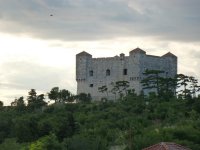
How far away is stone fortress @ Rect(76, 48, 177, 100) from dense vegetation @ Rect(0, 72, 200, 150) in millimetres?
3568

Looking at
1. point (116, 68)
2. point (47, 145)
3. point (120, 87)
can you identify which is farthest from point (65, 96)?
point (47, 145)

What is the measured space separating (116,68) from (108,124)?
76.1 ft

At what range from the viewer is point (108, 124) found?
53.8 metres

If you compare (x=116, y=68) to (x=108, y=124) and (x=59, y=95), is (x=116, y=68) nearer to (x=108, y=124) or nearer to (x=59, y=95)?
(x=59, y=95)

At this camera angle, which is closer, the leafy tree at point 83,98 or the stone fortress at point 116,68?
the leafy tree at point 83,98

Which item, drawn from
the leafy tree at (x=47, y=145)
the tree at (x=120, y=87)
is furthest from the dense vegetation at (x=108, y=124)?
the tree at (x=120, y=87)

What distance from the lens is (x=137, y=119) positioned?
5469 centimetres

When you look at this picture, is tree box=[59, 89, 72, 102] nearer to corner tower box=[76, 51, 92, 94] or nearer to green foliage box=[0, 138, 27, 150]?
corner tower box=[76, 51, 92, 94]

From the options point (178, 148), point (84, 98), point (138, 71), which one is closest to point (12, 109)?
point (84, 98)

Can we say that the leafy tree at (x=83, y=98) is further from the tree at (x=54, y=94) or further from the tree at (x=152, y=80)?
the tree at (x=152, y=80)

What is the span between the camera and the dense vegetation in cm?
4199

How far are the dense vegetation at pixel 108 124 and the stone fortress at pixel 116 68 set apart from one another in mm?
3568

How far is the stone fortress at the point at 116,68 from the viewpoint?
75.4 m

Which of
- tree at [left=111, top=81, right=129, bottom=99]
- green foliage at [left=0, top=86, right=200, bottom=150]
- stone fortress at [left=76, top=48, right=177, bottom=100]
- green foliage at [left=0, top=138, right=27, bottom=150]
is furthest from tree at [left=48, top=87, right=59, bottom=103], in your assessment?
green foliage at [left=0, top=138, right=27, bottom=150]
